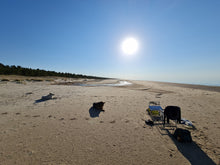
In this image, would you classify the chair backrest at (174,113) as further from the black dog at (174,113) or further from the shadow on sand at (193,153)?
the shadow on sand at (193,153)

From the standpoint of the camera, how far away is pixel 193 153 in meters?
3.30

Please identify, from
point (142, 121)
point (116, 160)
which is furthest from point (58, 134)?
point (142, 121)

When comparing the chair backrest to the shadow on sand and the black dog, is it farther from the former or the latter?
the shadow on sand

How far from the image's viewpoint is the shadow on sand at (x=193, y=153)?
9.84 ft

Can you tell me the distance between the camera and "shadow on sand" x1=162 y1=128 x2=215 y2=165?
9.84 feet

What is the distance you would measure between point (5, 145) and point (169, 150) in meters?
6.40

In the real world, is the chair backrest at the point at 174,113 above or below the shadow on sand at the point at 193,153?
above

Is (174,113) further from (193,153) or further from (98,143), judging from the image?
(98,143)

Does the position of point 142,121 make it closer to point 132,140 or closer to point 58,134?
point 132,140

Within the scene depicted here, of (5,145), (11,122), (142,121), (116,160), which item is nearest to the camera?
(116,160)

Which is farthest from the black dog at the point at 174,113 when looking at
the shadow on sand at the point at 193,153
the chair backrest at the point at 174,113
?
the shadow on sand at the point at 193,153

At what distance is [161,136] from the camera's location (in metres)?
4.24

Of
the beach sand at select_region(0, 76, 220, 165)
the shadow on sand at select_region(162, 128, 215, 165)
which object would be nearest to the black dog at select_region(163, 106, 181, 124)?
the beach sand at select_region(0, 76, 220, 165)

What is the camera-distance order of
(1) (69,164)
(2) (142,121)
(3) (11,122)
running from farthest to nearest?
1. (2) (142,121)
2. (3) (11,122)
3. (1) (69,164)
